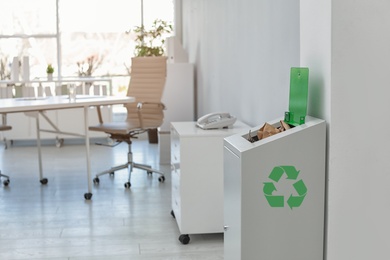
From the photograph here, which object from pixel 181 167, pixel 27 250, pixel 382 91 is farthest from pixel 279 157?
pixel 27 250

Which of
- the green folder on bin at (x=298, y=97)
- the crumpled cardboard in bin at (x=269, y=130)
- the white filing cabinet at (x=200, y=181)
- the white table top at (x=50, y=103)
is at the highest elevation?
the green folder on bin at (x=298, y=97)

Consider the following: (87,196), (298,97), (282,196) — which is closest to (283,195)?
(282,196)

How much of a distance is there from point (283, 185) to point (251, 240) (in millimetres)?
242

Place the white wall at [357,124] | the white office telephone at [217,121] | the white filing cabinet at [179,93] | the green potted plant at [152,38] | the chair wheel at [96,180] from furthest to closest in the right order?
the green potted plant at [152,38]
the white filing cabinet at [179,93]
the chair wheel at [96,180]
the white office telephone at [217,121]
the white wall at [357,124]

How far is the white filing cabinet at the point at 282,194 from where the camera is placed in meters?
2.44

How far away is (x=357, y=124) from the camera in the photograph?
2.41 meters

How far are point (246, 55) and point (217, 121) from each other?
679mm

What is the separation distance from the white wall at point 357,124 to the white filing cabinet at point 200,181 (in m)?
1.62

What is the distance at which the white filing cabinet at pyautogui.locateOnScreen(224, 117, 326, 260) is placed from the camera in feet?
8.00

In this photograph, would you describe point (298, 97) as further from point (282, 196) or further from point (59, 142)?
point (59, 142)

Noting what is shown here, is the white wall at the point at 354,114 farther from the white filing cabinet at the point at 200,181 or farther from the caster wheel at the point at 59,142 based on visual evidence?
the caster wheel at the point at 59,142

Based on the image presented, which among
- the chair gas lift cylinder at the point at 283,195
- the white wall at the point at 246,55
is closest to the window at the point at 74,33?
the white wall at the point at 246,55

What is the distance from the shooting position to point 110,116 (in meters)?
8.66

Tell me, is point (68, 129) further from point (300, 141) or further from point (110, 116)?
point (300, 141)
